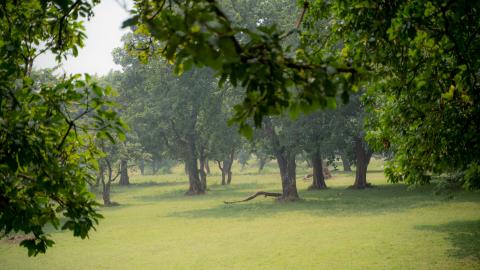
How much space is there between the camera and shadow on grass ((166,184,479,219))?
924 inches

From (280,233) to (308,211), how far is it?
693 centimetres

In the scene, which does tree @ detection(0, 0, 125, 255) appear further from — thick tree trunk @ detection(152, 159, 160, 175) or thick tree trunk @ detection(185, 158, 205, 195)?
thick tree trunk @ detection(152, 159, 160, 175)

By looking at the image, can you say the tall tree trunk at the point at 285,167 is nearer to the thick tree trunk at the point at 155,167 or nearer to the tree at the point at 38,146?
the tree at the point at 38,146

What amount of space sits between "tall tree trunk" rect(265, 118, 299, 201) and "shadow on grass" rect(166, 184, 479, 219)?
91 cm

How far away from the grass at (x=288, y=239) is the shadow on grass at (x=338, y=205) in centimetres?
6

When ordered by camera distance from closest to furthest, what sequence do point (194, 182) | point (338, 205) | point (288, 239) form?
point (288, 239) < point (338, 205) < point (194, 182)

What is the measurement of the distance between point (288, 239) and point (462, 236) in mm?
5388

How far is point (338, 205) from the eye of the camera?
2608 centimetres

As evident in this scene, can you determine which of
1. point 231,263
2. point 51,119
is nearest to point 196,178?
point 231,263

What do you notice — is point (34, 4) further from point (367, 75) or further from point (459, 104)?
point (459, 104)

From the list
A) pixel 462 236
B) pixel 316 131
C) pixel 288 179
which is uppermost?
pixel 316 131

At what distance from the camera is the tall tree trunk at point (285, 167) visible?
31.1 metres

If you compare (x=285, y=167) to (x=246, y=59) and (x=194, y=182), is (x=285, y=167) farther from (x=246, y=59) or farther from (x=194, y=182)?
(x=246, y=59)

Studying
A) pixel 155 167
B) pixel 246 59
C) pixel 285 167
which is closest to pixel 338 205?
pixel 285 167
